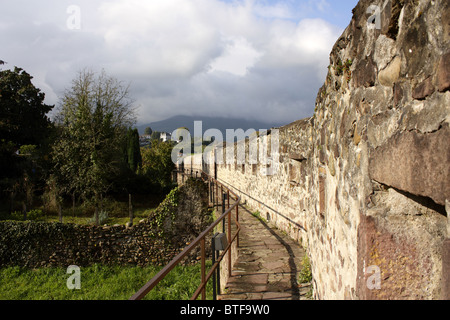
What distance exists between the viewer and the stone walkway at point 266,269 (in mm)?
3902

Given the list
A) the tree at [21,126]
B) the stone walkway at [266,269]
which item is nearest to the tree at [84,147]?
the tree at [21,126]

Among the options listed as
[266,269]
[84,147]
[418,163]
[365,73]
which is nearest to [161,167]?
[84,147]

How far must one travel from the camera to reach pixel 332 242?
2674 millimetres

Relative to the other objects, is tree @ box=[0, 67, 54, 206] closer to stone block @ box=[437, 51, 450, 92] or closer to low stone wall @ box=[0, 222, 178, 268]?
low stone wall @ box=[0, 222, 178, 268]

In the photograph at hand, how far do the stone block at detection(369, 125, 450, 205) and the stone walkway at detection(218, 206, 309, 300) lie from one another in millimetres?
2630

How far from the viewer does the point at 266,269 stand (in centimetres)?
467

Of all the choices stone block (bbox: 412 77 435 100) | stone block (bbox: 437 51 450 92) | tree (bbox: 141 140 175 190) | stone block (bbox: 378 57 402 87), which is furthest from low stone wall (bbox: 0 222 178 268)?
stone block (bbox: 437 51 450 92)

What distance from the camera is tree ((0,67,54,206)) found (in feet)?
65.8

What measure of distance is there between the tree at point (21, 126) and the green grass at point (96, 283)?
8.70 meters

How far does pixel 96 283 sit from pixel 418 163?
11.3 metres

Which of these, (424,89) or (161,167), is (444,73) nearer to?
(424,89)

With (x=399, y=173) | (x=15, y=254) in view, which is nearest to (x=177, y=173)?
(x=15, y=254)

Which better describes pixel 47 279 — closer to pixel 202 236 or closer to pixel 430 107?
pixel 202 236
